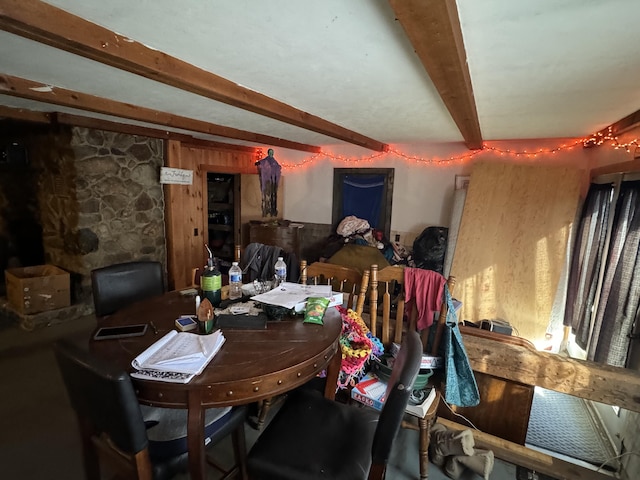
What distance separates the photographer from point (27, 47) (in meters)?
1.53

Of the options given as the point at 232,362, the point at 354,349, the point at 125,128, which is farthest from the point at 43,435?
the point at 125,128

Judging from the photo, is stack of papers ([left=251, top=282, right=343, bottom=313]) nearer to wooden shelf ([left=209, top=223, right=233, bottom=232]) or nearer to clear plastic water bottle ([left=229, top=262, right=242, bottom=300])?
clear plastic water bottle ([left=229, top=262, right=242, bottom=300])

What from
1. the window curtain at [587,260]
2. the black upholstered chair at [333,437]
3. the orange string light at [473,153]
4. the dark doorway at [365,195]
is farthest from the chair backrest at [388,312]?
the dark doorway at [365,195]

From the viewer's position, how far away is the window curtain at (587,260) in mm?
2926

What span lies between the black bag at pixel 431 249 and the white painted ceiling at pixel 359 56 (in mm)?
1756

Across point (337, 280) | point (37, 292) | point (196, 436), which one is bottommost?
point (37, 292)

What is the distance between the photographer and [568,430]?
96.7 inches

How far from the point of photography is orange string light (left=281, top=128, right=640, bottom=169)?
295 centimetres

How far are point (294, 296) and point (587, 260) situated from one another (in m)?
3.01

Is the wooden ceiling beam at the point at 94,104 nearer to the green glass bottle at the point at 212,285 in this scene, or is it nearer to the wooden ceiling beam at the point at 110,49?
the wooden ceiling beam at the point at 110,49

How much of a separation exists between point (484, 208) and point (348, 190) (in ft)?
6.62

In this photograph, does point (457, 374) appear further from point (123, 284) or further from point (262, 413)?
point (123, 284)

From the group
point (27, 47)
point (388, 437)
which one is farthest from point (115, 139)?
point (388, 437)

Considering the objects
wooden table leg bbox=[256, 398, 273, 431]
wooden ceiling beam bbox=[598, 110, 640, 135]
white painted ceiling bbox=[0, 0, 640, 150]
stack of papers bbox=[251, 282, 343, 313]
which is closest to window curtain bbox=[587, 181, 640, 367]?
wooden ceiling beam bbox=[598, 110, 640, 135]
